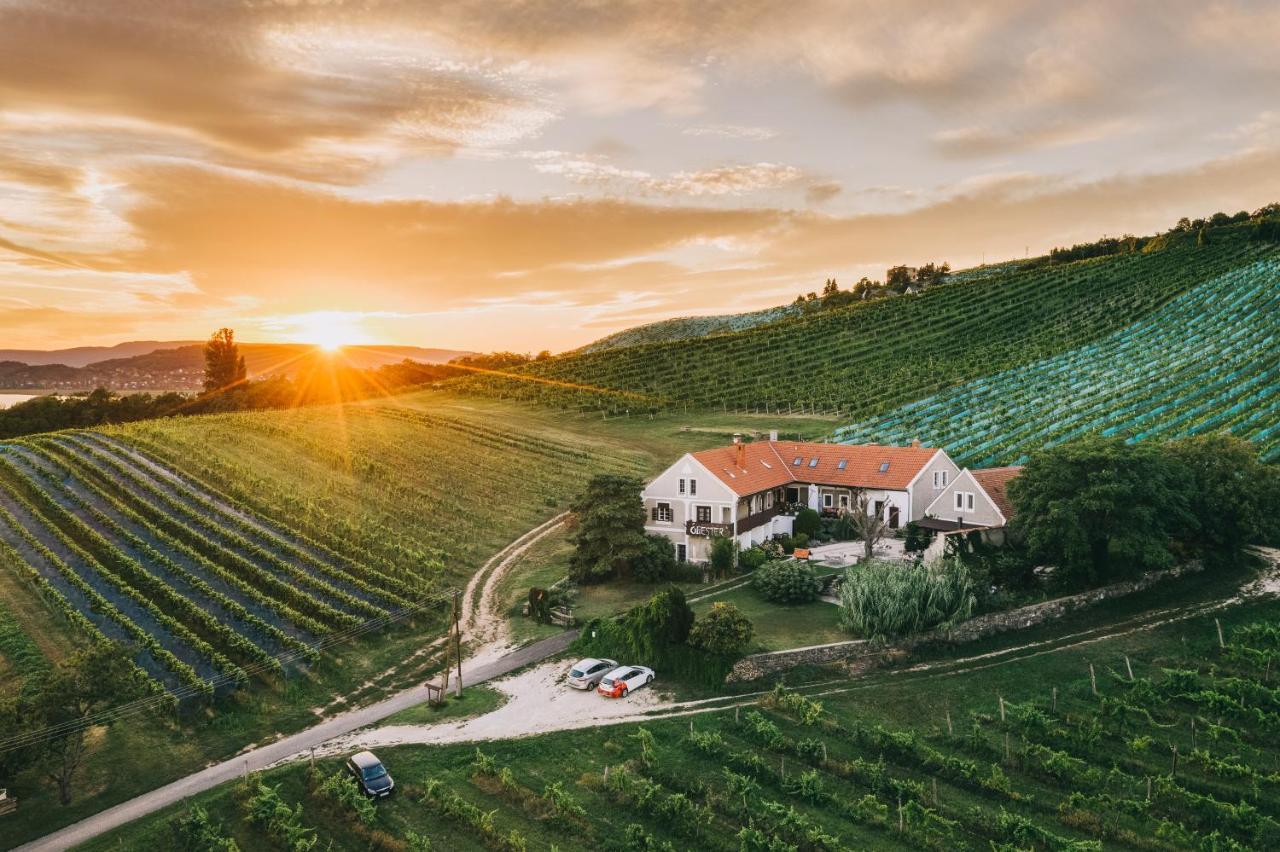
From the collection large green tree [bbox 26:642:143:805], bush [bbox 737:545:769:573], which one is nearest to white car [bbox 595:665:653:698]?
bush [bbox 737:545:769:573]

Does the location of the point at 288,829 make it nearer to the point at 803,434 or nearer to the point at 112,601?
the point at 112,601

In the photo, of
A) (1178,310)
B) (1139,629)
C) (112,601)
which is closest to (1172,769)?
(1139,629)

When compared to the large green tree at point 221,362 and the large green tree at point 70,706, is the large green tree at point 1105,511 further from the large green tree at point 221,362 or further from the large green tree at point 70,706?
the large green tree at point 221,362

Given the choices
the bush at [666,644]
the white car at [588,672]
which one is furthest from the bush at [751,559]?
the white car at [588,672]

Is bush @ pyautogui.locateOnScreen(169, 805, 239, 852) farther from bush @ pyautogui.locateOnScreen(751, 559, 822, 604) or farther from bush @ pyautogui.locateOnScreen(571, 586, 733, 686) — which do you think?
bush @ pyautogui.locateOnScreen(751, 559, 822, 604)

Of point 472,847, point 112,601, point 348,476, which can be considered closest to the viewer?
A: point 472,847

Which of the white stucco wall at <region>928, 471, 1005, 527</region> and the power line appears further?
the white stucco wall at <region>928, 471, 1005, 527</region>
